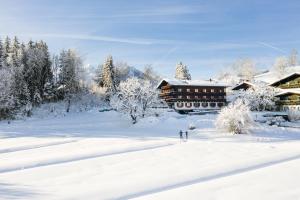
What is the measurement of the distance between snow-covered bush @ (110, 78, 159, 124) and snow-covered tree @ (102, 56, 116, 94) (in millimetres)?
21720

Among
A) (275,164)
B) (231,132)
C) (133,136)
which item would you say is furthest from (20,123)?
(275,164)

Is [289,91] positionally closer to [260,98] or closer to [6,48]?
[260,98]

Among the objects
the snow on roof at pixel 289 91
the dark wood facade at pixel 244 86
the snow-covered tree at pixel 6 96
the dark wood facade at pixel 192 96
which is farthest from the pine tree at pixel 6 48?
the snow on roof at pixel 289 91

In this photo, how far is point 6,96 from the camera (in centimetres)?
6981

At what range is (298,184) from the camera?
71.2ft

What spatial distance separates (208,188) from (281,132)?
3440 cm

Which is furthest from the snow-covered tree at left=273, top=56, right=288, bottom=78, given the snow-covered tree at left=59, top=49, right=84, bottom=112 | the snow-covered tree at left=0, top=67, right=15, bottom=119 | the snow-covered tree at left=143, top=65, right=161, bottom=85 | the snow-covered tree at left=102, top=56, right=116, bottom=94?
the snow-covered tree at left=0, top=67, right=15, bottom=119

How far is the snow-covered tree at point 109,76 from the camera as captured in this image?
85.9m

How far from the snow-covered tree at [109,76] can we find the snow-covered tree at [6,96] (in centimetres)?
2255

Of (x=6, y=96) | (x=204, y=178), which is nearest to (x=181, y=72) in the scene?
(x=6, y=96)

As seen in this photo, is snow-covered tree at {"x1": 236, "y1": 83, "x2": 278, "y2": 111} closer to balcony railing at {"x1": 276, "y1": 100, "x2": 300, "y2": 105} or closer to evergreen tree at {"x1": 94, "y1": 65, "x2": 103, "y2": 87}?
balcony railing at {"x1": 276, "y1": 100, "x2": 300, "y2": 105}

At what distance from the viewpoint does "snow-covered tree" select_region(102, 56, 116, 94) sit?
85938 millimetres

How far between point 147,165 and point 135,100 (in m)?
33.0

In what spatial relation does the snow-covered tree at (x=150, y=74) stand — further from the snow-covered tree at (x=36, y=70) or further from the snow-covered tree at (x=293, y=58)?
the snow-covered tree at (x=293, y=58)
